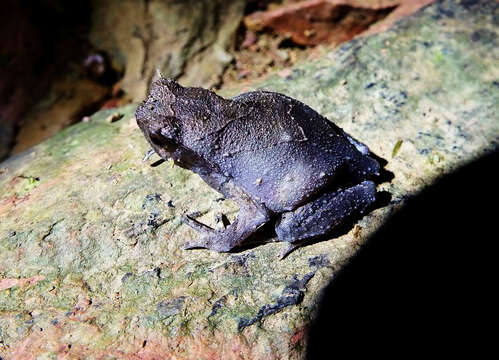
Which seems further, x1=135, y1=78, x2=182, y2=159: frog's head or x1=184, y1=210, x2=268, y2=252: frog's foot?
x1=184, y1=210, x2=268, y2=252: frog's foot

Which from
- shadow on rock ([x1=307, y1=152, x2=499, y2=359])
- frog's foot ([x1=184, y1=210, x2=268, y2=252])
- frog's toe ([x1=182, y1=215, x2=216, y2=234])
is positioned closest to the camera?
shadow on rock ([x1=307, y1=152, x2=499, y2=359])

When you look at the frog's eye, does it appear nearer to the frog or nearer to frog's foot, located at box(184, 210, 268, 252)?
the frog

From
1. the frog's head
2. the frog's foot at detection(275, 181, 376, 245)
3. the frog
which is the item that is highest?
the frog's head

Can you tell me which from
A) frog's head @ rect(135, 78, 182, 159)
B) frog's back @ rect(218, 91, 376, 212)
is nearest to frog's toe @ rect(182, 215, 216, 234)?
frog's back @ rect(218, 91, 376, 212)

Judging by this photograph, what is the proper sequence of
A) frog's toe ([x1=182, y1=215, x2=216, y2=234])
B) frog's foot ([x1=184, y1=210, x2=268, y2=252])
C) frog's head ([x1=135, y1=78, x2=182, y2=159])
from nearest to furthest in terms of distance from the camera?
frog's head ([x1=135, y1=78, x2=182, y2=159])
frog's foot ([x1=184, y1=210, x2=268, y2=252])
frog's toe ([x1=182, y1=215, x2=216, y2=234])

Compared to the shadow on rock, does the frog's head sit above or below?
above

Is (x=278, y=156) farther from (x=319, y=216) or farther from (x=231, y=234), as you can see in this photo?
(x=231, y=234)
